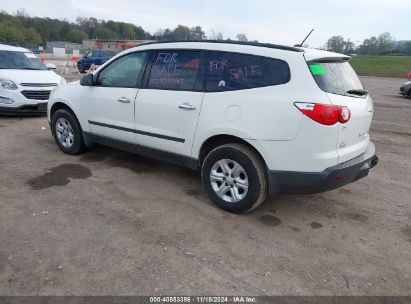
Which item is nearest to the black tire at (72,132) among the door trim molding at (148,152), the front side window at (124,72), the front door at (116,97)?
the door trim molding at (148,152)

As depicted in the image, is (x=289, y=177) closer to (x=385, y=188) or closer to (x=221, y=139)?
(x=221, y=139)

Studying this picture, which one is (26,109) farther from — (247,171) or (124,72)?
(247,171)

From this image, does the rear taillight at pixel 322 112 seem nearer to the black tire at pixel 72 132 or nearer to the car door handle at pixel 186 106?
the car door handle at pixel 186 106

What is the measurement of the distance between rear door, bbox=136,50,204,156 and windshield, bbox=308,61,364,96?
1216 millimetres

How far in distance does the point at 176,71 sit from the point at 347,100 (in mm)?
1920

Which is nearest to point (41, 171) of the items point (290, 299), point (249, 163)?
point (249, 163)

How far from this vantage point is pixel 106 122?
4.81 metres

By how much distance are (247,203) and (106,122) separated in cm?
237

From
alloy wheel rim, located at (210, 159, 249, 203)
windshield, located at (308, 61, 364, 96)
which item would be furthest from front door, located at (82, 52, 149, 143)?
windshield, located at (308, 61, 364, 96)

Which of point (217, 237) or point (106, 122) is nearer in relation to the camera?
point (217, 237)

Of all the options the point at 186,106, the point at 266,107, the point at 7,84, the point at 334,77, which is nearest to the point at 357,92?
the point at 334,77

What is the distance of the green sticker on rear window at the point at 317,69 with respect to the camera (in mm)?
3252

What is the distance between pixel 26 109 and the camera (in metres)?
7.82

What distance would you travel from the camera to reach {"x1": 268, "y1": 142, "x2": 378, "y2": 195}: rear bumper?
325cm
